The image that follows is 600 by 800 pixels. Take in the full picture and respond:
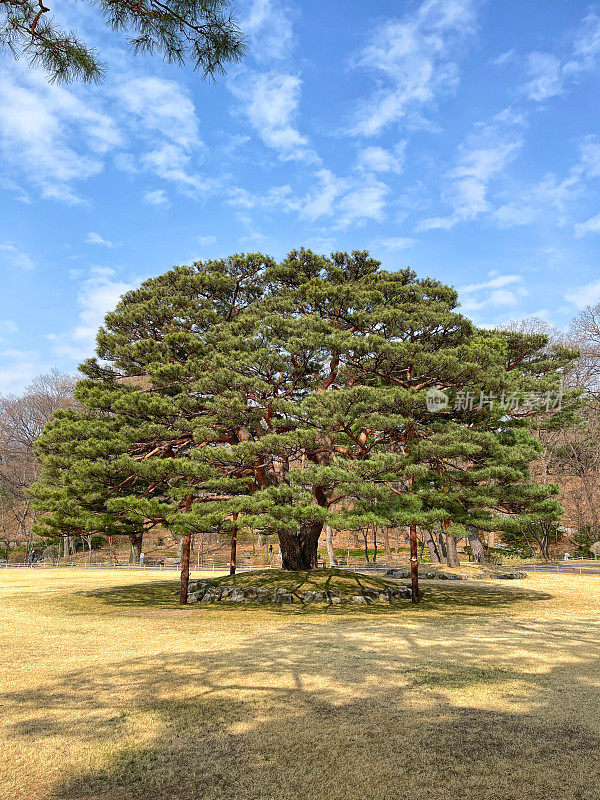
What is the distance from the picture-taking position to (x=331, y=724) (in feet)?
15.6

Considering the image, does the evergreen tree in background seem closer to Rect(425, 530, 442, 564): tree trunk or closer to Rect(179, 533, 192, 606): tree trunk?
Rect(179, 533, 192, 606): tree trunk

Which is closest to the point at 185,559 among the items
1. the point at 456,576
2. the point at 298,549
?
the point at 298,549

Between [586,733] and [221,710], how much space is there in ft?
11.4

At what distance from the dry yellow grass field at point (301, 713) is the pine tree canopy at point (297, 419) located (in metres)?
3.99

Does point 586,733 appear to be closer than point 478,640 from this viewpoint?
Yes

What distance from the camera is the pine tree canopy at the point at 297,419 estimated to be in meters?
13.6

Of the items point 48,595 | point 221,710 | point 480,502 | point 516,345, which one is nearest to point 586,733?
Result: point 221,710

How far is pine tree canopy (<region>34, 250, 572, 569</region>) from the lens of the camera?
44.6 feet

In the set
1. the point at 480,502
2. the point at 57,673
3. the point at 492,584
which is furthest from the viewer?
the point at 492,584

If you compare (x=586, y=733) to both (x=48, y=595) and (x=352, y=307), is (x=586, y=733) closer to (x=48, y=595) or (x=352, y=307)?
(x=352, y=307)

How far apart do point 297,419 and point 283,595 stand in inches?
215

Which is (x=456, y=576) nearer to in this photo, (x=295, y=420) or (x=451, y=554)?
(x=451, y=554)

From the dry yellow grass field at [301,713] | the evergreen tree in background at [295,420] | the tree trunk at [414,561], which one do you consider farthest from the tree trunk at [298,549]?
the dry yellow grass field at [301,713]

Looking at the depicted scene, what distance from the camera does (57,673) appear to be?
679cm
